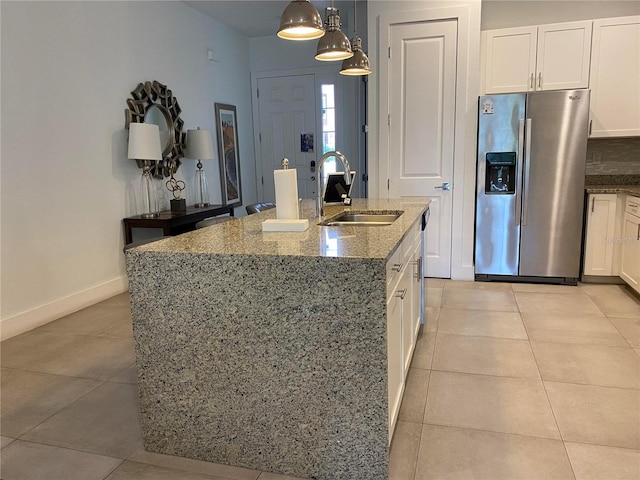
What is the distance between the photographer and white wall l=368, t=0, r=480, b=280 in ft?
13.7

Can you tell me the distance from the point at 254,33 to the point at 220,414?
566 centimetres

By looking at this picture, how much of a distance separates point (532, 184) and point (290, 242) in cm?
306

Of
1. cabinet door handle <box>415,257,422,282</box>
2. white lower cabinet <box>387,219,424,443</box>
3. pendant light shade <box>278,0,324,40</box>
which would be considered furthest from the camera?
cabinet door handle <box>415,257,422,282</box>

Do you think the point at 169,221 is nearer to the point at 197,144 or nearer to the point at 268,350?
the point at 197,144

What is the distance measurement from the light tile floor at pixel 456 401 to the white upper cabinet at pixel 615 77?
1636 mm

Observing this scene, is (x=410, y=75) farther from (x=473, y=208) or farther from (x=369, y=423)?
(x=369, y=423)

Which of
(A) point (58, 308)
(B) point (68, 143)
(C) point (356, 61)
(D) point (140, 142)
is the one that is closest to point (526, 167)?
(C) point (356, 61)

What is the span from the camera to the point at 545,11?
449cm

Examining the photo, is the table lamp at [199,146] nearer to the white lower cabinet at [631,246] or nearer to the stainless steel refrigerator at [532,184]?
the stainless steel refrigerator at [532,184]

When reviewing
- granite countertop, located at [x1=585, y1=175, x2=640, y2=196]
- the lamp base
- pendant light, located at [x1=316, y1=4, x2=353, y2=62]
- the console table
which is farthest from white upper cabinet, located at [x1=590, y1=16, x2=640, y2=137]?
the lamp base

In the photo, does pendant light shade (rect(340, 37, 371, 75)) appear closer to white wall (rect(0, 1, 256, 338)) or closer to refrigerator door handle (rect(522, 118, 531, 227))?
refrigerator door handle (rect(522, 118, 531, 227))

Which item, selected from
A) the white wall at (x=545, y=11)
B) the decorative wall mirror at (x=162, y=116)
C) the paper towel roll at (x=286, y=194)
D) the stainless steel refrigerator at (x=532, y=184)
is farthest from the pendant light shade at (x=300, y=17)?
the white wall at (x=545, y=11)

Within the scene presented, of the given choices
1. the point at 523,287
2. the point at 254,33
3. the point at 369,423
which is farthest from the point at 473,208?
the point at 254,33

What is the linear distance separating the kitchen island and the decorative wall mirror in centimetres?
289
